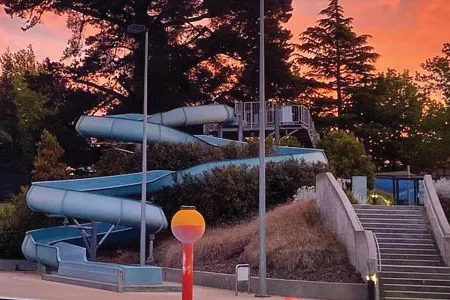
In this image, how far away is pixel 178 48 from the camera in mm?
49500

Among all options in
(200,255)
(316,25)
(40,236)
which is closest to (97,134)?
(40,236)

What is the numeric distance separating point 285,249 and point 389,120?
40.9 m

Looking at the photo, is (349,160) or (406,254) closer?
(406,254)

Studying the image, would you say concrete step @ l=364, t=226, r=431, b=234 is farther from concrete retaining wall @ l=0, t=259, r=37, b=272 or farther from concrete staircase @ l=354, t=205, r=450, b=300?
concrete retaining wall @ l=0, t=259, r=37, b=272

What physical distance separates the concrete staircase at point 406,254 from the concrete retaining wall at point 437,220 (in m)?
0.23

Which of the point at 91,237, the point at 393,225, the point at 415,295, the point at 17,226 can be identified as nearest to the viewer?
the point at 415,295

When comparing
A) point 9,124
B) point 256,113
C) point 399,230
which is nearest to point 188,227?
point 399,230

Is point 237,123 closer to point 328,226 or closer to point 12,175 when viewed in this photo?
point 328,226

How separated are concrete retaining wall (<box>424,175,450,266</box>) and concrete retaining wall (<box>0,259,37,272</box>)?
17.3m

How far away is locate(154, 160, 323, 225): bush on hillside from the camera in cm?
3138

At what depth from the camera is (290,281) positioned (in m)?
22.2

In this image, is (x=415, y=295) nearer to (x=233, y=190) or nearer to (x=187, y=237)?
(x=233, y=190)

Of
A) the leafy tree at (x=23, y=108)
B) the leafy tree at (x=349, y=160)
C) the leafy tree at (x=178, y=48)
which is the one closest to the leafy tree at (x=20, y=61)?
the leafy tree at (x=23, y=108)

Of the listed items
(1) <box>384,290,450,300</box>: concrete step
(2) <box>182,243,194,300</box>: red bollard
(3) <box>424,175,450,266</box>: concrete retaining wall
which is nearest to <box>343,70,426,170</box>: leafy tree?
(3) <box>424,175,450,266</box>: concrete retaining wall
